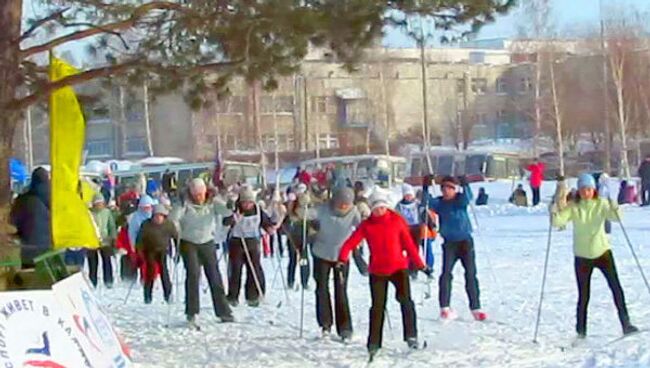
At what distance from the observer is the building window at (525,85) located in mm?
77406

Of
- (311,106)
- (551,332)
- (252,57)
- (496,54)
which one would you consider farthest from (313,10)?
(496,54)

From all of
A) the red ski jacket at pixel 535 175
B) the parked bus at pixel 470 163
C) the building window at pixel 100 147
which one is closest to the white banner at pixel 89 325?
the red ski jacket at pixel 535 175

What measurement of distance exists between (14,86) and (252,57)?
6.77 ft

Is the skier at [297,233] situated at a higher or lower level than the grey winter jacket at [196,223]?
lower

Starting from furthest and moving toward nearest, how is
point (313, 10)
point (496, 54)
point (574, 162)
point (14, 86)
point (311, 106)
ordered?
point (496, 54) < point (311, 106) < point (574, 162) < point (14, 86) < point (313, 10)

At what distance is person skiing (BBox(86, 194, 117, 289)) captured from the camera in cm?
2064

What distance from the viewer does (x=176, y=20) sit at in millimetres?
11852


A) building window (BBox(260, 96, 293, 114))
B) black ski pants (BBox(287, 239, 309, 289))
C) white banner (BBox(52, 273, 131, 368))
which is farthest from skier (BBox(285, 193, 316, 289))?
building window (BBox(260, 96, 293, 114))

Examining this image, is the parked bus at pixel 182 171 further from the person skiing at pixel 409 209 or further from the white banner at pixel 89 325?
the white banner at pixel 89 325

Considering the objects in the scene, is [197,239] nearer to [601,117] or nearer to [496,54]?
[601,117]

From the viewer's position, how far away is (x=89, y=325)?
31.3 feet

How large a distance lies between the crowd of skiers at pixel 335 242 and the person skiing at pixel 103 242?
22mm

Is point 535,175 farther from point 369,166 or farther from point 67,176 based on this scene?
point 67,176

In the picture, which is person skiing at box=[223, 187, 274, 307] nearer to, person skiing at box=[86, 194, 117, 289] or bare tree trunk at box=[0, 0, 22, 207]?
person skiing at box=[86, 194, 117, 289]
